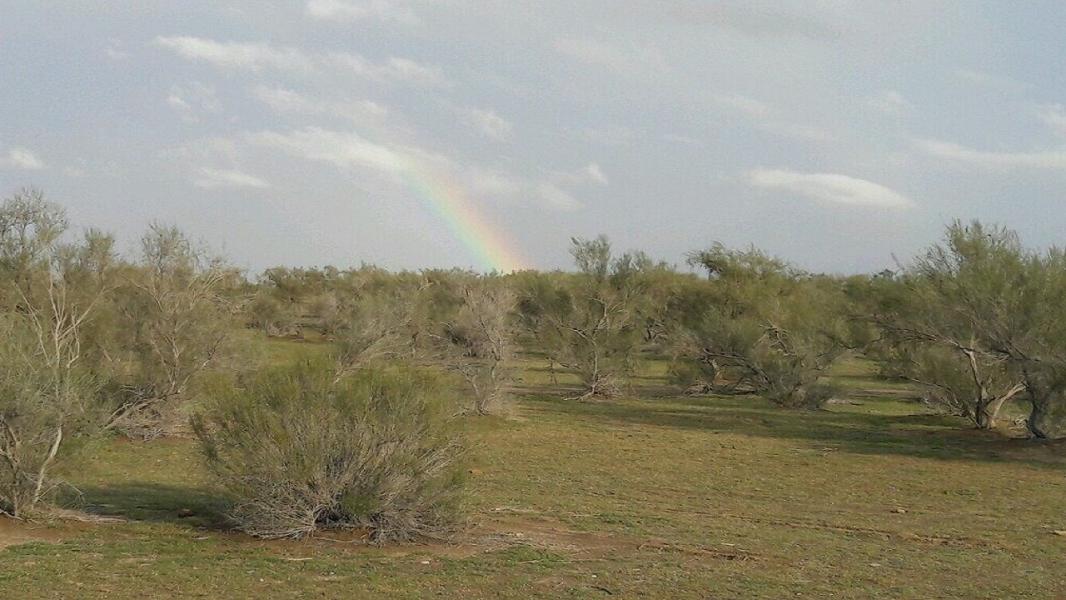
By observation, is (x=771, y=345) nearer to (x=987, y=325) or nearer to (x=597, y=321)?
(x=597, y=321)

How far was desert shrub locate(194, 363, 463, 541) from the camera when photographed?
10.6 m

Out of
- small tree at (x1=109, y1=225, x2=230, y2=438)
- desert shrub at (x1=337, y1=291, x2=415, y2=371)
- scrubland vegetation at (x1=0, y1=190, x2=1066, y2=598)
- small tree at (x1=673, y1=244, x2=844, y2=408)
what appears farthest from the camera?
small tree at (x1=673, y1=244, x2=844, y2=408)

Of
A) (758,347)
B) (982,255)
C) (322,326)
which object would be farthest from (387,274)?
(982,255)

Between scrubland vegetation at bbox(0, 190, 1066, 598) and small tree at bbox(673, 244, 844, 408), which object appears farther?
small tree at bbox(673, 244, 844, 408)

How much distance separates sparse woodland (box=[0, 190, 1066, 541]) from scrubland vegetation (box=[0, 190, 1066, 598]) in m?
0.06

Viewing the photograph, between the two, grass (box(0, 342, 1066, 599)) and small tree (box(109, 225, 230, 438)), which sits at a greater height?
small tree (box(109, 225, 230, 438))

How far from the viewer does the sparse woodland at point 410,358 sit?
10867mm

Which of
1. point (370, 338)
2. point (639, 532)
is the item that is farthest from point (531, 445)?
point (639, 532)

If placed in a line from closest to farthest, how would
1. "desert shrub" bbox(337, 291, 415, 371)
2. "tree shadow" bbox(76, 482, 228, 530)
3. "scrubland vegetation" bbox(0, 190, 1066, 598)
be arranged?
"scrubland vegetation" bbox(0, 190, 1066, 598) → "tree shadow" bbox(76, 482, 228, 530) → "desert shrub" bbox(337, 291, 415, 371)

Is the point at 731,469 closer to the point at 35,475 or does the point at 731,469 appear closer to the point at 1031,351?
the point at 1031,351

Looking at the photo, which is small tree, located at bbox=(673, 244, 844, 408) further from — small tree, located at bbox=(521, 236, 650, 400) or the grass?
the grass

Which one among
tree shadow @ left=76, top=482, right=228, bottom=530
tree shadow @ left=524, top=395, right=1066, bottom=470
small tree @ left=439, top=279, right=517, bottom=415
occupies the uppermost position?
small tree @ left=439, top=279, right=517, bottom=415

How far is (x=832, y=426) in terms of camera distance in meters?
26.7

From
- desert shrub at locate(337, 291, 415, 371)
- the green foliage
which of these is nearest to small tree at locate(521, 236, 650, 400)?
desert shrub at locate(337, 291, 415, 371)
